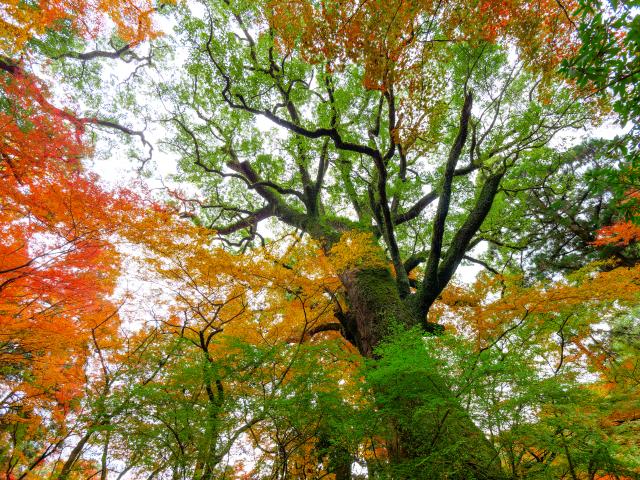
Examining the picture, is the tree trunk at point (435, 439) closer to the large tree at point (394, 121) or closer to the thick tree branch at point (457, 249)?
the large tree at point (394, 121)

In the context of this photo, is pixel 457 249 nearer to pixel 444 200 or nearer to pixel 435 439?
pixel 444 200

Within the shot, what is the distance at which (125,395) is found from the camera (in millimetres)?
2779

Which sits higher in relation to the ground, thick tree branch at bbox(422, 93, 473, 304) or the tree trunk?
thick tree branch at bbox(422, 93, 473, 304)

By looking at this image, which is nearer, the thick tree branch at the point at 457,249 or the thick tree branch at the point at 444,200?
the thick tree branch at the point at 444,200

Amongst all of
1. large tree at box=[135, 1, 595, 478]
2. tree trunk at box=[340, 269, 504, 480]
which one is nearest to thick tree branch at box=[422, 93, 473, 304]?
large tree at box=[135, 1, 595, 478]

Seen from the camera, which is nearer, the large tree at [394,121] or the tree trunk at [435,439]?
the tree trunk at [435,439]

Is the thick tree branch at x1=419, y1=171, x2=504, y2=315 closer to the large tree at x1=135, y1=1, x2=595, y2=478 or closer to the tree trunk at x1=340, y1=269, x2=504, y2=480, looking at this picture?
the large tree at x1=135, y1=1, x2=595, y2=478

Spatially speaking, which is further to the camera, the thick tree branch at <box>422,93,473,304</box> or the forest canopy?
the thick tree branch at <box>422,93,473,304</box>

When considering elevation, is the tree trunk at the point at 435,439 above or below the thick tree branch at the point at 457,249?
below

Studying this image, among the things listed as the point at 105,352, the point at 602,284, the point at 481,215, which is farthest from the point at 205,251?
the point at 602,284

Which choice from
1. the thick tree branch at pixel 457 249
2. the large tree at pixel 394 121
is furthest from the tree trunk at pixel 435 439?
the thick tree branch at pixel 457 249

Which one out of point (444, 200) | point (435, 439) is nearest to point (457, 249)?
point (444, 200)

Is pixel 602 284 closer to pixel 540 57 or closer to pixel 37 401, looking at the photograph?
pixel 540 57

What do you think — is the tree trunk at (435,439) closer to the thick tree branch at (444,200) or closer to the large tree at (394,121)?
the large tree at (394,121)
